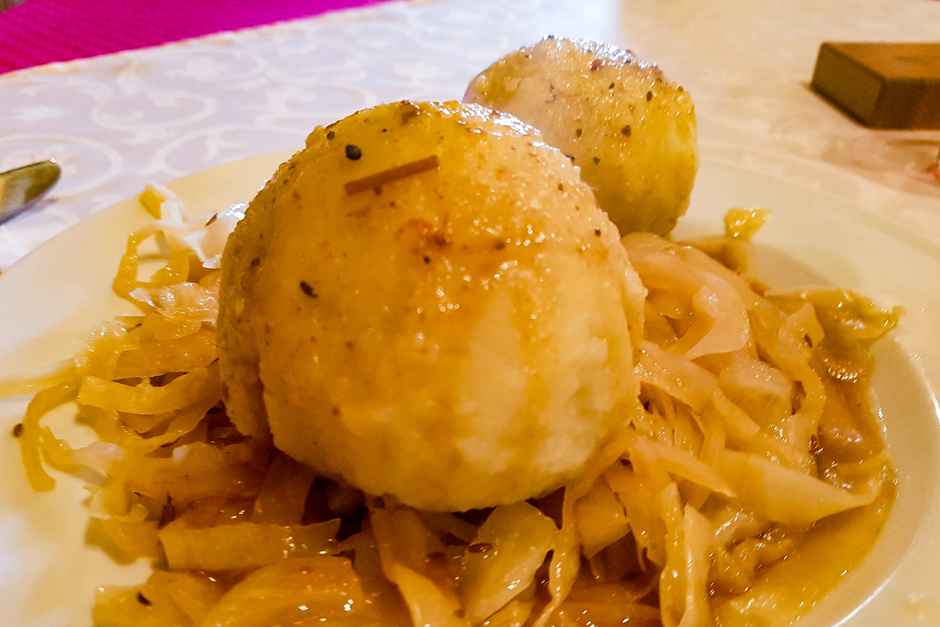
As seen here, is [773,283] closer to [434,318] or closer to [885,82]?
[434,318]

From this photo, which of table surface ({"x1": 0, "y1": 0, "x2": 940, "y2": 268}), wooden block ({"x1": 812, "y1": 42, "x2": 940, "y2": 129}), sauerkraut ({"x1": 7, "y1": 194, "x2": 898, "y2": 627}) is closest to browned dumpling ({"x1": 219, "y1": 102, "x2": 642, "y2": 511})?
sauerkraut ({"x1": 7, "y1": 194, "x2": 898, "y2": 627})

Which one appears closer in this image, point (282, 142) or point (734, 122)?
point (282, 142)

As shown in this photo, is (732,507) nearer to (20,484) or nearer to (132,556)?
(132,556)

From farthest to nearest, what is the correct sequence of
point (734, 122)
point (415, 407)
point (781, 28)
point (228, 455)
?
point (781, 28) → point (734, 122) → point (228, 455) → point (415, 407)

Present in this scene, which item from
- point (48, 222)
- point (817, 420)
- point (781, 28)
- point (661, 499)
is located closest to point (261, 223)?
point (661, 499)

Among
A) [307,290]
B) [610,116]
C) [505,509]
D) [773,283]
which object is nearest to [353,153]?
[307,290]
